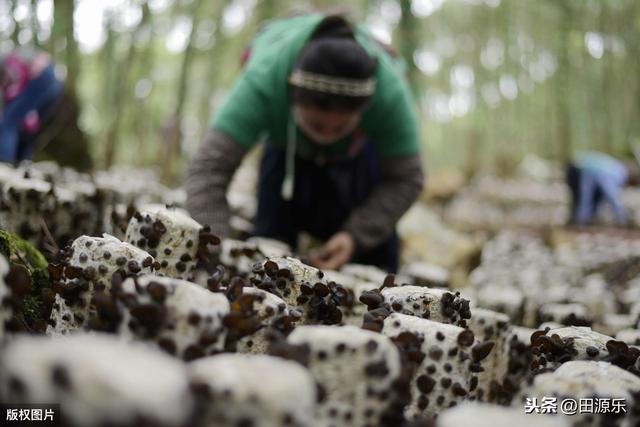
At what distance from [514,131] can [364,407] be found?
3447cm

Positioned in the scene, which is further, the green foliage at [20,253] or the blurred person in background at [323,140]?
the blurred person in background at [323,140]

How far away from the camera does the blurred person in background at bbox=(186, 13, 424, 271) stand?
278 cm

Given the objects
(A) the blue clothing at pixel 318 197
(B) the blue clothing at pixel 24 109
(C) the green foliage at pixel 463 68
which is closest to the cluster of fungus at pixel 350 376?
(A) the blue clothing at pixel 318 197

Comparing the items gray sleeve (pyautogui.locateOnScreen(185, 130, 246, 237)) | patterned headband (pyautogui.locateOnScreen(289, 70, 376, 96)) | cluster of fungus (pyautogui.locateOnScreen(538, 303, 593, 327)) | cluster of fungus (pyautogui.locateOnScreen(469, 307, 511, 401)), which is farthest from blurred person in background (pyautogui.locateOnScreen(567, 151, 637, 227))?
cluster of fungus (pyautogui.locateOnScreen(469, 307, 511, 401))

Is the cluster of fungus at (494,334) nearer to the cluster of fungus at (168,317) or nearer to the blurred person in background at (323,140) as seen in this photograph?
the cluster of fungus at (168,317)

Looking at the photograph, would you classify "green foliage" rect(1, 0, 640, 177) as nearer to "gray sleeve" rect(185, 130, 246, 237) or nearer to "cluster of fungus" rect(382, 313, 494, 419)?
"gray sleeve" rect(185, 130, 246, 237)

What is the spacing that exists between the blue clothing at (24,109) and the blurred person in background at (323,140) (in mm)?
2093

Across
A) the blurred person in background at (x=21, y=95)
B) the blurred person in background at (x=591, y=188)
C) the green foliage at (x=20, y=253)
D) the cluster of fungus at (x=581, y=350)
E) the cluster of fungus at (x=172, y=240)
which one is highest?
the blurred person in background at (x=21, y=95)

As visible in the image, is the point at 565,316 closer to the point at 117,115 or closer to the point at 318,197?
the point at 318,197

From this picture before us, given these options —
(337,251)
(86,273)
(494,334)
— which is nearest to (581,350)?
(494,334)

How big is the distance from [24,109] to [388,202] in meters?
3.21

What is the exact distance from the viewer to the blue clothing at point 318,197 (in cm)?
368

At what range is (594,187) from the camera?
10.9 m

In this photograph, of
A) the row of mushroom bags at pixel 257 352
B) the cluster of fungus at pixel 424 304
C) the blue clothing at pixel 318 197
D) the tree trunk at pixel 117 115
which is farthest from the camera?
the tree trunk at pixel 117 115
